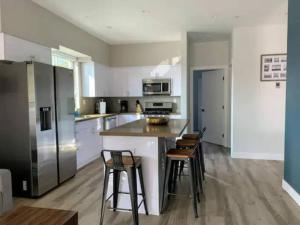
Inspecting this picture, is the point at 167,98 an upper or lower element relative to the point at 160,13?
lower

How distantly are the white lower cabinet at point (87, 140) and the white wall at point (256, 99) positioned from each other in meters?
2.93

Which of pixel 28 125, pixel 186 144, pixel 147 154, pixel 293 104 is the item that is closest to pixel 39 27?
pixel 28 125

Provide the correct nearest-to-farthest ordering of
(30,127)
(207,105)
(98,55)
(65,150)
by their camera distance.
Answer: (30,127) → (65,150) → (98,55) → (207,105)

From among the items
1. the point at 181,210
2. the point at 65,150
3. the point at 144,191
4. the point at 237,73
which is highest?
the point at 237,73

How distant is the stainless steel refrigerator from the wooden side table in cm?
167

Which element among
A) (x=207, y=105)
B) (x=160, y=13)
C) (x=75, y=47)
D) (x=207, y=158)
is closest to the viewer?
(x=160, y=13)

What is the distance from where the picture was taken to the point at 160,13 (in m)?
4.18

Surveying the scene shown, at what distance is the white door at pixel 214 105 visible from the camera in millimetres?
6546

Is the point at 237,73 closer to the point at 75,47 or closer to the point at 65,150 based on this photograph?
the point at 75,47

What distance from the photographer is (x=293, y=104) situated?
3.16m

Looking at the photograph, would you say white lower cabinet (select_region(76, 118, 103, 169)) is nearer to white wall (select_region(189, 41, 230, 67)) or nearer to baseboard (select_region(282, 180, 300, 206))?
white wall (select_region(189, 41, 230, 67))

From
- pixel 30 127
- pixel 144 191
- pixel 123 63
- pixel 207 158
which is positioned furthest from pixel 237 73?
pixel 30 127

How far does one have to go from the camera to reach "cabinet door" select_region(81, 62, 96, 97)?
5.65 metres

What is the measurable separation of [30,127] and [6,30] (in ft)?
4.31
